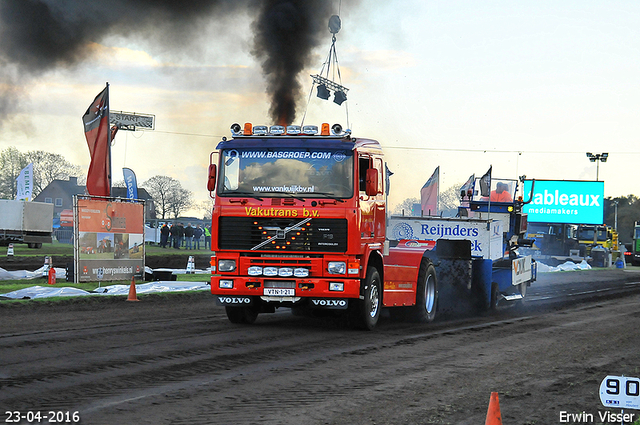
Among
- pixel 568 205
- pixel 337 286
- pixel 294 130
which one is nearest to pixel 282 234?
pixel 337 286

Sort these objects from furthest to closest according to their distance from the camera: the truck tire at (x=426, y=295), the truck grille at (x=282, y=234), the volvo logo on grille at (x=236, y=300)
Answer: the truck tire at (x=426, y=295) < the volvo logo on grille at (x=236, y=300) < the truck grille at (x=282, y=234)

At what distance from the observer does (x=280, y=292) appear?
12266 mm

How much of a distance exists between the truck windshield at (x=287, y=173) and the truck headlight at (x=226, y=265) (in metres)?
1.12

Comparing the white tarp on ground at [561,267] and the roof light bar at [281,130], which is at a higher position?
the roof light bar at [281,130]

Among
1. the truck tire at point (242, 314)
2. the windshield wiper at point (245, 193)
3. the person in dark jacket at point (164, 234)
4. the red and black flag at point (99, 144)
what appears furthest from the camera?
the person in dark jacket at point (164, 234)

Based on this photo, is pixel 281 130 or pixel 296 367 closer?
pixel 296 367

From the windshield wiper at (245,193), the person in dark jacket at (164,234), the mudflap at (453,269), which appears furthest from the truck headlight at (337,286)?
the person in dark jacket at (164,234)

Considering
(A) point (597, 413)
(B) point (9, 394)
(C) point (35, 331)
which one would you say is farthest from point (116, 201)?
(A) point (597, 413)

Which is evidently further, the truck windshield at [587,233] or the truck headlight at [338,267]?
the truck windshield at [587,233]

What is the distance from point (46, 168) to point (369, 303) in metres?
91.5

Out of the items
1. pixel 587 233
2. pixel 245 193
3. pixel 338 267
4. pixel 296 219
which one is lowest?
pixel 338 267

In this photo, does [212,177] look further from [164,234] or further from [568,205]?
[568,205]

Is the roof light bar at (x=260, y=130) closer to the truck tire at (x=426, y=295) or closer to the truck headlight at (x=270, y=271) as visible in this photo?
the truck headlight at (x=270, y=271)

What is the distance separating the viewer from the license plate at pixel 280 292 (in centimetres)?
1223
